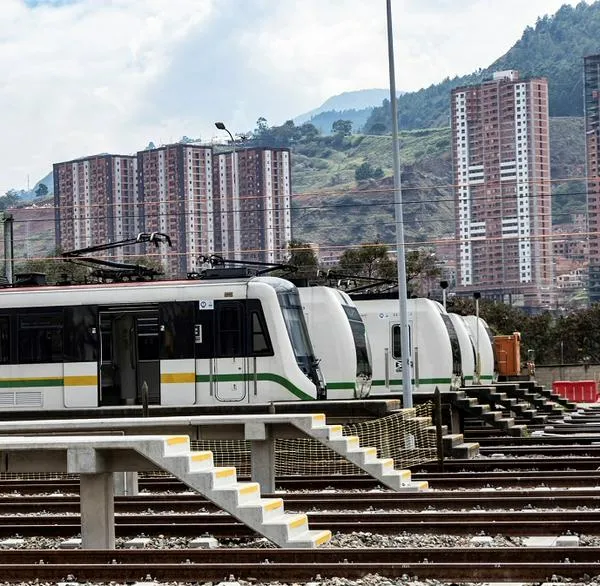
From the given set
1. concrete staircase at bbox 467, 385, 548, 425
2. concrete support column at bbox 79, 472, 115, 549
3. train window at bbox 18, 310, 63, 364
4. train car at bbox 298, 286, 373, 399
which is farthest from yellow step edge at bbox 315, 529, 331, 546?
concrete staircase at bbox 467, 385, 548, 425

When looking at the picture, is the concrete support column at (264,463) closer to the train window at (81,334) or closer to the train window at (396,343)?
the train window at (81,334)

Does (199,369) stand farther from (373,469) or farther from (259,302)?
(373,469)

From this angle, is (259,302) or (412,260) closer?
(259,302)

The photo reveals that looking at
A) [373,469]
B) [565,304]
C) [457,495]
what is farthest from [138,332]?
[565,304]

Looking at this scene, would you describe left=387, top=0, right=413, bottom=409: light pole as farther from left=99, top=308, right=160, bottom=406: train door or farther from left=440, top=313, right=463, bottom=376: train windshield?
left=99, top=308, right=160, bottom=406: train door

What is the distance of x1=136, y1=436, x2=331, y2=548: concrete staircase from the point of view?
538 inches

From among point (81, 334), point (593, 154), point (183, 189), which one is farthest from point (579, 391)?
point (593, 154)

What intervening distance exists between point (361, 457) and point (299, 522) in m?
4.50

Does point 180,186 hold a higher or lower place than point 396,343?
higher

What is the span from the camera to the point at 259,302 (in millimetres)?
24469

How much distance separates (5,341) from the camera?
1012 inches

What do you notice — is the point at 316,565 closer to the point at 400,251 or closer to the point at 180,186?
the point at 400,251

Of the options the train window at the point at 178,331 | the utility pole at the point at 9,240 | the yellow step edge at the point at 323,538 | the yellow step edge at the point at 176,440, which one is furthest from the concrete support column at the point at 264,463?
the utility pole at the point at 9,240

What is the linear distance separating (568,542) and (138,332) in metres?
13.4
